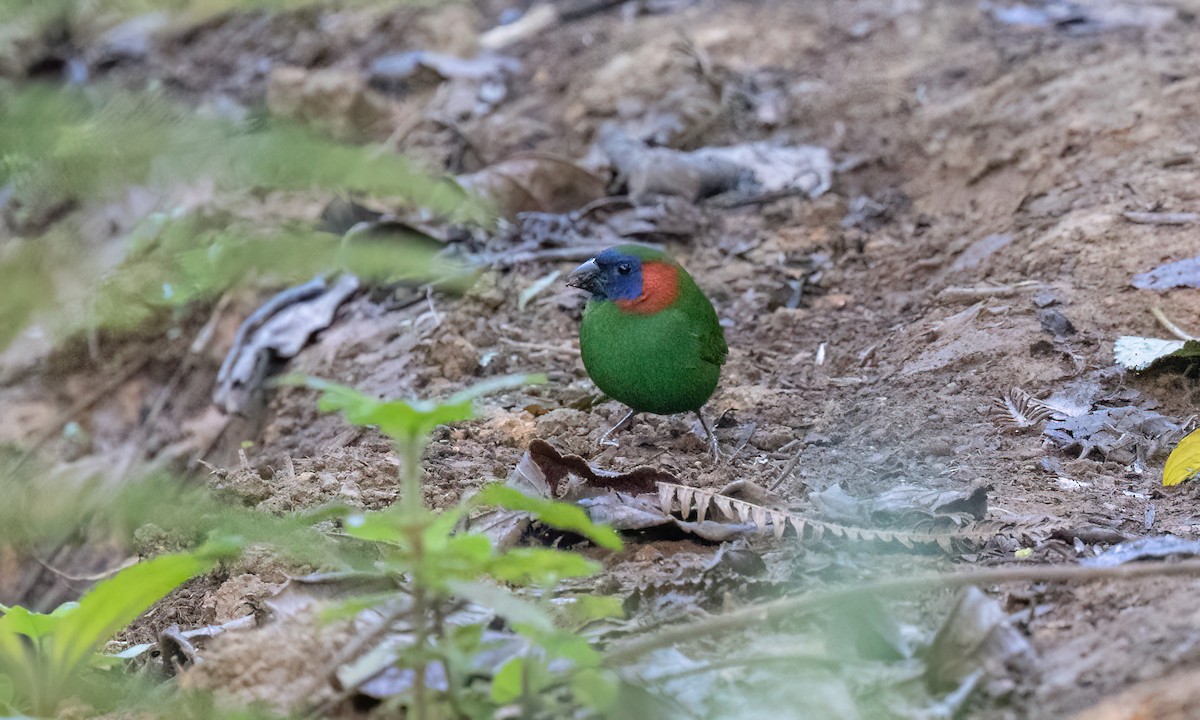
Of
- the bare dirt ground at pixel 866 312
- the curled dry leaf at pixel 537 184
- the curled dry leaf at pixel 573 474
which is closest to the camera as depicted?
the bare dirt ground at pixel 866 312

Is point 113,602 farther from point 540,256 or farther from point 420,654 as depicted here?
point 540,256

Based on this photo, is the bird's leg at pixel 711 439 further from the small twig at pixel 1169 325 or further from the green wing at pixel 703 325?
the small twig at pixel 1169 325

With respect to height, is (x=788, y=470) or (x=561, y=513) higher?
(x=561, y=513)

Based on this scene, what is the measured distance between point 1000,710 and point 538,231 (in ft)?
12.5

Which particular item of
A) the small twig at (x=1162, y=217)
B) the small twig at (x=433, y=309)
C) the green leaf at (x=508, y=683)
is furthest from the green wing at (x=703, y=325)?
the green leaf at (x=508, y=683)

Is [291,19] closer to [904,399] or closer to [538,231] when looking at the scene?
[538,231]

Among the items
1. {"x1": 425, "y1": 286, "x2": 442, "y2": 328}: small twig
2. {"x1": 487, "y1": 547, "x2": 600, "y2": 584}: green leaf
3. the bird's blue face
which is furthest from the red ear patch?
{"x1": 487, "y1": 547, "x2": 600, "y2": 584}: green leaf

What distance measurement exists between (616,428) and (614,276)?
1.58ft

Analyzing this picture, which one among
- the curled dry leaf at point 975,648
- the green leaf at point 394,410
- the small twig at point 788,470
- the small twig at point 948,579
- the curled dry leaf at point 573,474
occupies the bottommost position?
the small twig at point 788,470

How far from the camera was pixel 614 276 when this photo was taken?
382 cm

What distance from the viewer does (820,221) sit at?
550cm

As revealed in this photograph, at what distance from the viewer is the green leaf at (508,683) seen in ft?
5.45

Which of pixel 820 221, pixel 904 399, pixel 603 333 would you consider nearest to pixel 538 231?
pixel 820 221

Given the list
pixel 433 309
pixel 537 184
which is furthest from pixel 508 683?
pixel 537 184
